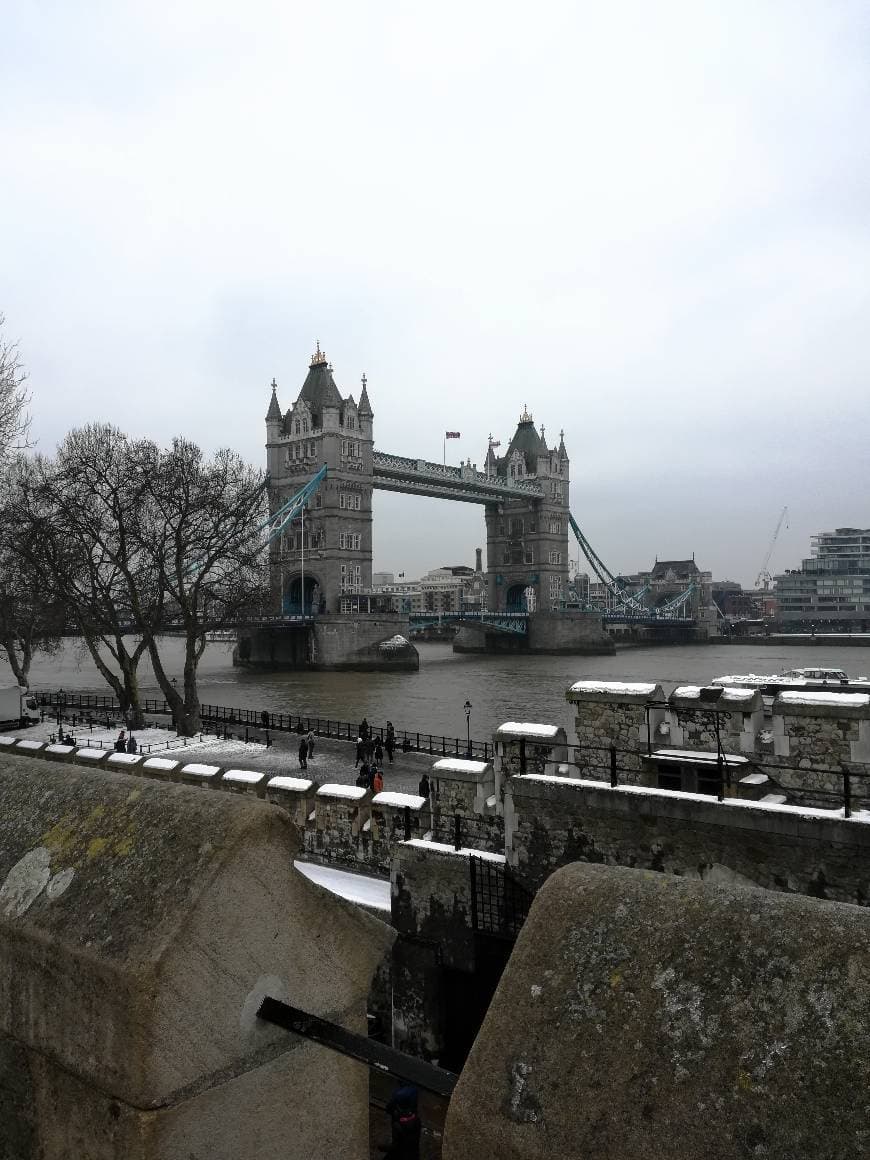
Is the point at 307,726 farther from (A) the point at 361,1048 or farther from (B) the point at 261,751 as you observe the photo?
(A) the point at 361,1048

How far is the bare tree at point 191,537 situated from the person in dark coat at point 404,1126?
22055 mm

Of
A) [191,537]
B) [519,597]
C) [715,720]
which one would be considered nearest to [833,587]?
[519,597]

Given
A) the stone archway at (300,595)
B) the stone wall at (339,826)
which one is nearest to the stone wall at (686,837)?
the stone wall at (339,826)

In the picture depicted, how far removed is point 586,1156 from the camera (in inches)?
48.4

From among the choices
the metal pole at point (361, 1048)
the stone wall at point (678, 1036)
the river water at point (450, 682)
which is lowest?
the river water at point (450, 682)

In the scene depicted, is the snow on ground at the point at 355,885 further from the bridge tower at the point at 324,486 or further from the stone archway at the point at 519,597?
the stone archway at the point at 519,597

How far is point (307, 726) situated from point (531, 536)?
8785 cm

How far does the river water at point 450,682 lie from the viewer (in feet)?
118

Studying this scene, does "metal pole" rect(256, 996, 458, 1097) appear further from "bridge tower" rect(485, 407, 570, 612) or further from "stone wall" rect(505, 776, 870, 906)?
"bridge tower" rect(485, 407, 570, 612)

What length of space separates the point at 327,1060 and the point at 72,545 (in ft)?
93.0

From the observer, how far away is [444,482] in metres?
95.9

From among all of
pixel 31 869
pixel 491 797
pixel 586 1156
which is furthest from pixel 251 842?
pixel 491 797

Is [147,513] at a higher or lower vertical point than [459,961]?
higher

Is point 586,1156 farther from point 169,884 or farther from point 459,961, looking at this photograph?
point 459,961
